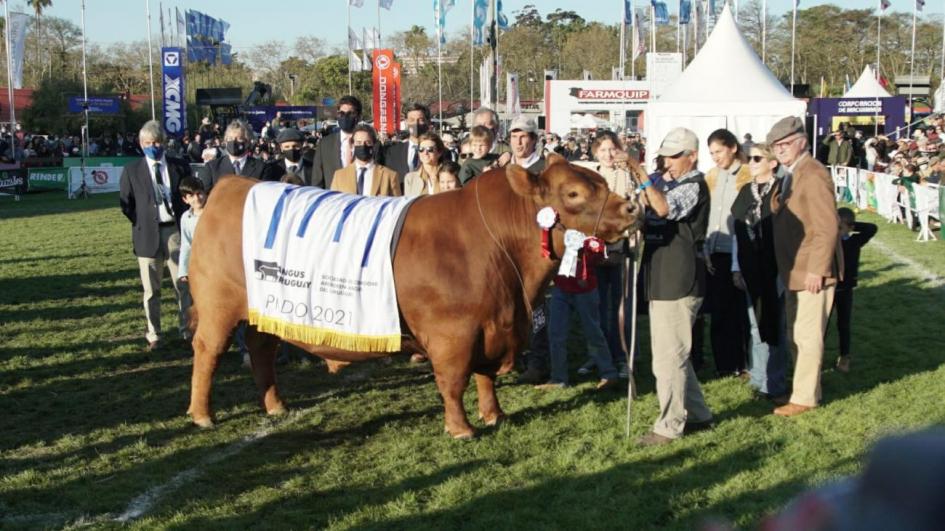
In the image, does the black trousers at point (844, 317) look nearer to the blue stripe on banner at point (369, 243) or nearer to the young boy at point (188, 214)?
the blue stripe on banner at point (369, 243)

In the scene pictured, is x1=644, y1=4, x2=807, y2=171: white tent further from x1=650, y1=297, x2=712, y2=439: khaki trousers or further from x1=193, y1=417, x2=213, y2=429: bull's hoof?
x1=193, y1=417, x2=213, y2=429: bull's hoof

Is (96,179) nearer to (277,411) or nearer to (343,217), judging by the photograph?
(277,411)

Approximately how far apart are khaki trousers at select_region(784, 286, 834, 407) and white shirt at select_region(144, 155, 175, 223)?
578cm

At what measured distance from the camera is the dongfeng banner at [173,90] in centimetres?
3216

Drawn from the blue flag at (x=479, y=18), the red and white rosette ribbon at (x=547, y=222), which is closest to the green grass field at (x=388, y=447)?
the red and white rosette ribbon at (x=547, y=222)

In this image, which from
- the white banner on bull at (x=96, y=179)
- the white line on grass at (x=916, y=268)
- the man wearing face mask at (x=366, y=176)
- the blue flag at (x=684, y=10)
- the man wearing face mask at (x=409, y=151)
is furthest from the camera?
the blue flag at (x=684, y=10)

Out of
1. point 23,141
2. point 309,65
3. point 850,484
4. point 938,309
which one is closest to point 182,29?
point 23,141

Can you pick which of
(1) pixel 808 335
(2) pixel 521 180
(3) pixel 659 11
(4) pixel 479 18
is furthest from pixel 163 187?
(3) pixel 659 11

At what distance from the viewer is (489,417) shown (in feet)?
22.6

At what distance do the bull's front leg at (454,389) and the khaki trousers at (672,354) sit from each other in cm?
127

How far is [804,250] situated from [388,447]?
3.28 meters

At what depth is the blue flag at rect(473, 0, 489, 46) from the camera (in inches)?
1313

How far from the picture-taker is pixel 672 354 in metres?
6.26

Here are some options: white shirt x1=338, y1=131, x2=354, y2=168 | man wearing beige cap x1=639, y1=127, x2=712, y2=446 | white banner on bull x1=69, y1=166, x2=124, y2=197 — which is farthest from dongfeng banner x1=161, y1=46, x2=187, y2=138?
man wearing beige cap x1=639, y1=127, x2=712, y2=446
